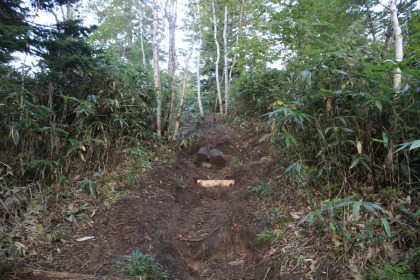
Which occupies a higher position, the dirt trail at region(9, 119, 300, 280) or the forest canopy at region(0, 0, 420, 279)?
the forest canopy at region(0, 0, 420, 279)

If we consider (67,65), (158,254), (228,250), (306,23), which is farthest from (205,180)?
(306,23)

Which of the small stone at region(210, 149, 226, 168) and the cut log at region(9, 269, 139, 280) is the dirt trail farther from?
the small stone at region(210, 149, 226, 168)

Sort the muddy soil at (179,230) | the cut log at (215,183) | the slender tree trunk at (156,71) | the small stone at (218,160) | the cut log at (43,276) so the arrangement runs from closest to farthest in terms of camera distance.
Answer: the cut log at (43,276), the muddy soil at (179,230), the cut log at (215,183), the slender tree trunk at (156,71), the small stone at (218,160)

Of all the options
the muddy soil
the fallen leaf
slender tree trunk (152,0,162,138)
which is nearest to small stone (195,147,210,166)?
the muddy soil

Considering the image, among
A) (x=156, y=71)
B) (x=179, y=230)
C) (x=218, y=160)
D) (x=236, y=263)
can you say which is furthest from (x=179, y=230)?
(x=156, y=71)

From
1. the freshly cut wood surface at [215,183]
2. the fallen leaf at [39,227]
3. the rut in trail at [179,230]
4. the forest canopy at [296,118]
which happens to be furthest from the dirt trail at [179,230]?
the forest canopy at [296,118]

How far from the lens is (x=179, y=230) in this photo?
4.12m

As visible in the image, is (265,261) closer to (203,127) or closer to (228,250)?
(228,250)

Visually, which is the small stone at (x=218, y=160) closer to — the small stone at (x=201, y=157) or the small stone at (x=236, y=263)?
the small stone at (x=201, y=157)

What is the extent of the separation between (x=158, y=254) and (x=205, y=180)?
2941 mm

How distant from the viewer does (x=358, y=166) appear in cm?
278

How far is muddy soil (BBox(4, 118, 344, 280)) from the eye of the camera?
2.93m

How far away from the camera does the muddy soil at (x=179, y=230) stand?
2928 mm

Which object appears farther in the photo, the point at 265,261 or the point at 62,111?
the point at 62,111
